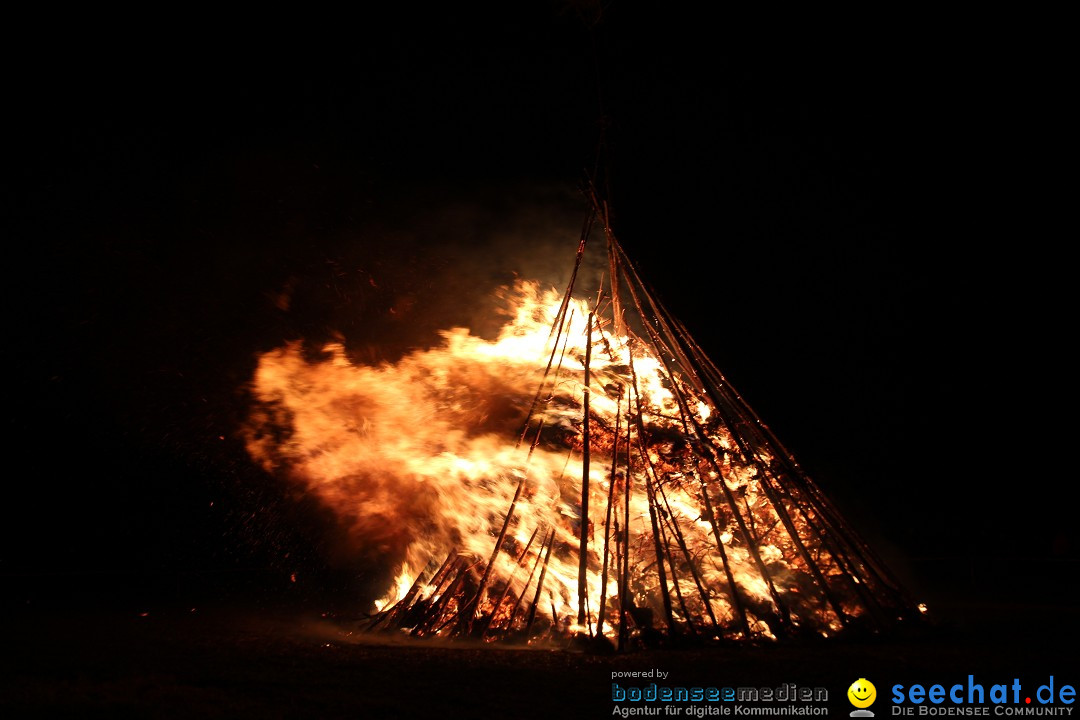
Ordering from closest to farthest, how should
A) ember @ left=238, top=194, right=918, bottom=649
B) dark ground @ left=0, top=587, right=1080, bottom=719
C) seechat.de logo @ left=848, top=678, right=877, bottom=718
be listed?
seechat.de logo @ left=848, top=678, right=877, bottom=718
dark ground @ left=0, top=587, right=1080, bottom=719
ember @ left=238, top=194, right=918, bottom=649

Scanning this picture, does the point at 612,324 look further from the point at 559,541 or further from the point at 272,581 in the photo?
the point at 272,581

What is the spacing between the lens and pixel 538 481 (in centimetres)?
493

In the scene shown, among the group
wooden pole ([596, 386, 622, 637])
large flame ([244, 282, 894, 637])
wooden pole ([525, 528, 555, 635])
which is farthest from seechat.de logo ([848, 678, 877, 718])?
wooden pole ([525, 528, 555, 635])

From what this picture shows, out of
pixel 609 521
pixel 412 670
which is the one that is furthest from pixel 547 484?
pixel 412 670

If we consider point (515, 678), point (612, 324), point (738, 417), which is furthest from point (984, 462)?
point (515, 678)

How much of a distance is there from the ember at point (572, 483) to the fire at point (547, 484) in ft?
0.04

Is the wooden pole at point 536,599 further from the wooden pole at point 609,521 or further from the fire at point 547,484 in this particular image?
the wooden pole at point 609,521

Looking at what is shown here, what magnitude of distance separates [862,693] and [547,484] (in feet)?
8.34

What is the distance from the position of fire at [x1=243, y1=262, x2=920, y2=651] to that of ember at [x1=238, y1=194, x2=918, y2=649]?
0.04 feet

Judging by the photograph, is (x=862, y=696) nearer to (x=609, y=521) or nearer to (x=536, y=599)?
(x=609, y=521)

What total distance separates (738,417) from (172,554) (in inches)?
292

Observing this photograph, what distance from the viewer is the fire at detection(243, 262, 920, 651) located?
427cm

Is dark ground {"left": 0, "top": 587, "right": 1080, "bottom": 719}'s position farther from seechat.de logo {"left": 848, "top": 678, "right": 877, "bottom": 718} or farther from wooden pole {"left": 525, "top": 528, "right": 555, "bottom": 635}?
wooden pole {"left": 525, "top": 528, "right": 555, "bottom": 635}

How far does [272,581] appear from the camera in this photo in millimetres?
7180
